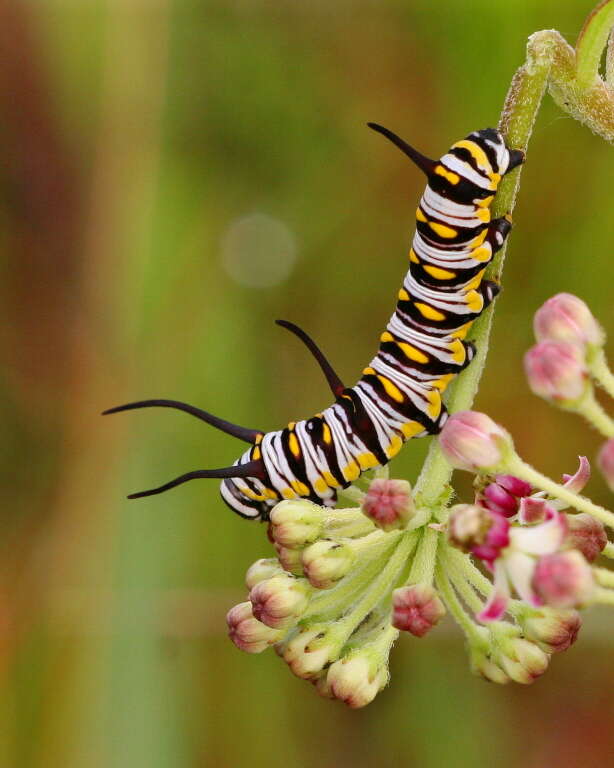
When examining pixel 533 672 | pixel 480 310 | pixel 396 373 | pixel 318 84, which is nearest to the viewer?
pixel 533 672

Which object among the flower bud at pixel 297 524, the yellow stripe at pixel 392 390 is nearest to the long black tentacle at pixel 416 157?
the yellow stripe at pixel 392 390

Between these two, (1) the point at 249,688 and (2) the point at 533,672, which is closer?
(2) the point at 533,672

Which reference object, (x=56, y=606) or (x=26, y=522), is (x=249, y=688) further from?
(x=26, y=522)

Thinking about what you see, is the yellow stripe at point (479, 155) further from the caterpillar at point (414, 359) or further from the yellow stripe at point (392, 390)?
the yellow stripe at point (392, 390)

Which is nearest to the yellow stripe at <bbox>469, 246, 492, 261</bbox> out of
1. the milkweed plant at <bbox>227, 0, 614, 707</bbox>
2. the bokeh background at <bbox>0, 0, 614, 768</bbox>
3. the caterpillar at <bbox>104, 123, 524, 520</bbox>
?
the caterpillar at <bbox>104, 123, 524, 520</bbox>

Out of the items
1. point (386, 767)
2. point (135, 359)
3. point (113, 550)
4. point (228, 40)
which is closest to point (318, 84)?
point (228, 40)

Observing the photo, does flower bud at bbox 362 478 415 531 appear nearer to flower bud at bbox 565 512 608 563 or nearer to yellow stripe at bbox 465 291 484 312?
flower bud at bbox 565 512 608 563

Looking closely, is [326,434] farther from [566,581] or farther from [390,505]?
[566,581]

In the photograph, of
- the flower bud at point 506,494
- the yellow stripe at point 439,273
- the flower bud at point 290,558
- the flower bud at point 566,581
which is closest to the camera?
the flower bud at point 566,581
